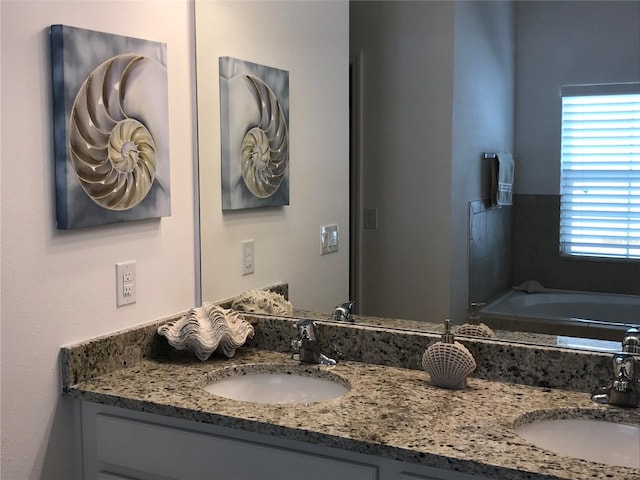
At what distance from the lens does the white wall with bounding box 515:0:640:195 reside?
67.9 inches

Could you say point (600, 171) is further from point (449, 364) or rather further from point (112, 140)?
point (112, 140)

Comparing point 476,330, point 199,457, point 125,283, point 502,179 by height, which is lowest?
point 199,457

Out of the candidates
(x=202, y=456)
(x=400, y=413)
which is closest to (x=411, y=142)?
(x=400, y=413)

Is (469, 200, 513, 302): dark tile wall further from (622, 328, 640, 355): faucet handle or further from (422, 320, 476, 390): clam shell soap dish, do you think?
(622, 328, 640, 355): faucet handle

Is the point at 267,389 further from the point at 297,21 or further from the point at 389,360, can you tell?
the point at 297,21

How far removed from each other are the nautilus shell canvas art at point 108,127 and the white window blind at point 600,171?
3.54 feet

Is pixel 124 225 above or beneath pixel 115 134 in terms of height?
beneath

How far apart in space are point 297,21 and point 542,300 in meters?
1.11

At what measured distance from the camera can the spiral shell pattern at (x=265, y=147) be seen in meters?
2.27

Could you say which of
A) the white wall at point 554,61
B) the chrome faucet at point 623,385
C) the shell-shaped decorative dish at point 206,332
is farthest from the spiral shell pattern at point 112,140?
the chrome faucet at point 623,385

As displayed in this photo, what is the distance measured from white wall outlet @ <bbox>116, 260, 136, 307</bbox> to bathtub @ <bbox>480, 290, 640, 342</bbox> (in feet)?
→ 3.11

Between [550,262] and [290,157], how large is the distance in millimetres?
865

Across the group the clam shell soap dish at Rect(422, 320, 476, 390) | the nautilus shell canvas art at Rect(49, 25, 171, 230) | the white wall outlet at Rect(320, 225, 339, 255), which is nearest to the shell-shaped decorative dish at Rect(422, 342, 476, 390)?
the clam shell soap dish at Rect(422, 320, 476, 390)

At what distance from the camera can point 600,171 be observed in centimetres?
175
